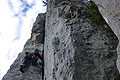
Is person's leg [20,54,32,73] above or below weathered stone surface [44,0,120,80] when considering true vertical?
below

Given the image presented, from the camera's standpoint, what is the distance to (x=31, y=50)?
15867 mm

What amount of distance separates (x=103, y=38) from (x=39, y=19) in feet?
42.0

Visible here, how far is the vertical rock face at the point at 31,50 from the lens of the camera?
42.1 feet

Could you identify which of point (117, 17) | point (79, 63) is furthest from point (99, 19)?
point (117, 17)

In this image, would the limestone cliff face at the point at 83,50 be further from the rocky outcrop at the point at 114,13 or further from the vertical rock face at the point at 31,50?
the vertical rock face at the point at 31,50

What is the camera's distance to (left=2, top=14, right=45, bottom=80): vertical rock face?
12831 millimetres

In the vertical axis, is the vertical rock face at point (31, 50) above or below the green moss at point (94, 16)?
below

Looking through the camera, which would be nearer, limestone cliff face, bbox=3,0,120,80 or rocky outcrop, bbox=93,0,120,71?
rocky outcrop, bbox=93,0,120,71

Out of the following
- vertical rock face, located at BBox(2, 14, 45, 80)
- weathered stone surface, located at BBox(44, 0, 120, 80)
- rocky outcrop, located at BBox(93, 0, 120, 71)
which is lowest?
vertical rock face, located at BBox(2, 14, 45, 80)

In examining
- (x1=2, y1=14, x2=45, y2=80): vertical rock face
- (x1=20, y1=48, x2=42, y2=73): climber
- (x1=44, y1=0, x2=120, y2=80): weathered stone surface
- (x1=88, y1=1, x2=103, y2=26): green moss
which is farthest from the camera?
(x1=20, y1=48, x2=42, y2=73): climber

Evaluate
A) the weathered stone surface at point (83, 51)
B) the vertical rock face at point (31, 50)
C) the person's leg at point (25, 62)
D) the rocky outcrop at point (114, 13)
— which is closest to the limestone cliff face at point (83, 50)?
the weathered stone surface at point (83, 51)

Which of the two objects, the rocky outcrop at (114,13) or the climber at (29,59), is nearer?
the rocky outcrop at (114,13)

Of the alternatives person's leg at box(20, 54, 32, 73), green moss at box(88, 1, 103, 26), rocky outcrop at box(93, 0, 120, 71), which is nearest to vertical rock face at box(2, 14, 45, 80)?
person's leg at box(20, 54, 32, 73)

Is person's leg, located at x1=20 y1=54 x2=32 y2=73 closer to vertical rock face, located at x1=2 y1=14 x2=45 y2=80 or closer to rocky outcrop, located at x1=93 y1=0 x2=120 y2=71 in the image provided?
vertical rock face, located at x1=2 y1=14 x2=45 y2=80
